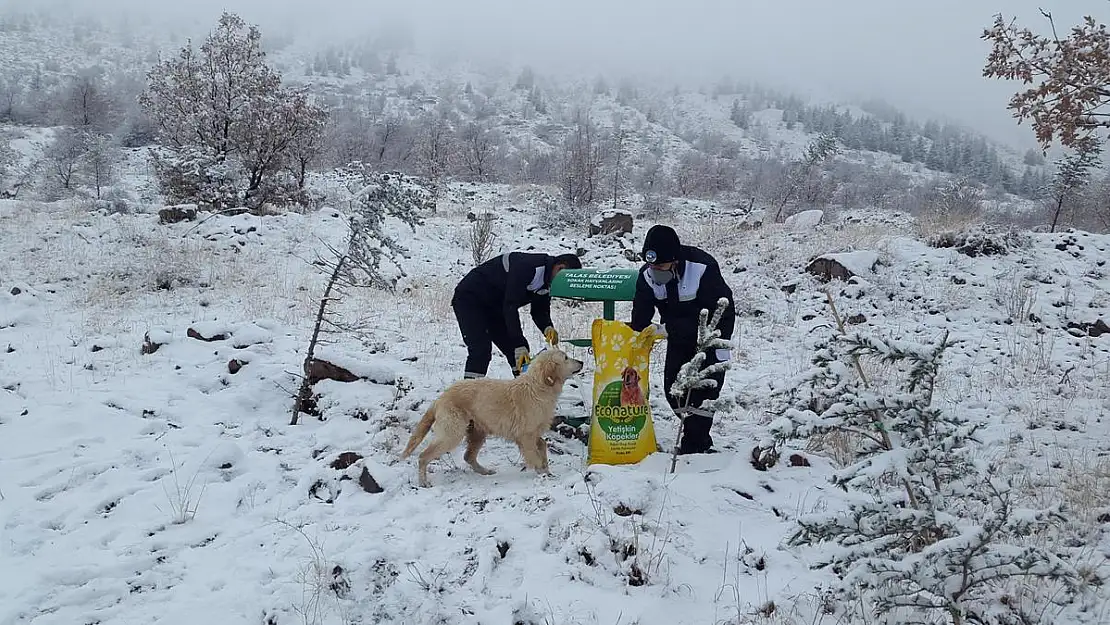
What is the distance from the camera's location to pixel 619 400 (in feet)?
17.6

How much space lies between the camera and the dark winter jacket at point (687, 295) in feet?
17.9

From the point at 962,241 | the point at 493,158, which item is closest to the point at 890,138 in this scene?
the point at 493,158

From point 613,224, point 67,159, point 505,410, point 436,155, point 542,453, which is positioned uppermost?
point 436,155

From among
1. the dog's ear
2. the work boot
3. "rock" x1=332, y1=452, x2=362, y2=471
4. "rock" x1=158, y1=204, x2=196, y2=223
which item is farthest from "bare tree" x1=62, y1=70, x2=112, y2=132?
the work boot

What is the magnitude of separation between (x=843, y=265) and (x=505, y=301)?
885 centimetres

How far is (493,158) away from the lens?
156ft

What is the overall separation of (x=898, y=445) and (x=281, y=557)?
3.85 metres

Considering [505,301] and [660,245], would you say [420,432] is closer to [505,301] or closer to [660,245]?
[505,301]

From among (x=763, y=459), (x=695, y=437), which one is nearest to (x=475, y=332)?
(x=695, y=437)

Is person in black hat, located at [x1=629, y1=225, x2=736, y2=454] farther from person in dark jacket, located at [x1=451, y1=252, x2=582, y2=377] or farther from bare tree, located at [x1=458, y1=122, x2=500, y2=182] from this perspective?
bare tree, located at [x1=458, y1=122, x2=500, y2=182]

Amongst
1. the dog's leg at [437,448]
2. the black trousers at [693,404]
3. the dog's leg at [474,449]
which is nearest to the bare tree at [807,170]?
the black trousers at [693,404]

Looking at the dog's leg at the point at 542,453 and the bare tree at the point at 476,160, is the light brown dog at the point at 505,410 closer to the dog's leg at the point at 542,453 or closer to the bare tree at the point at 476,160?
the dog's leg at the point at 542,453

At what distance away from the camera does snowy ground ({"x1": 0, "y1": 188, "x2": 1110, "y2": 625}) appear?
3756 millimetres

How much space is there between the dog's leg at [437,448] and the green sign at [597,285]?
5.73 ft
